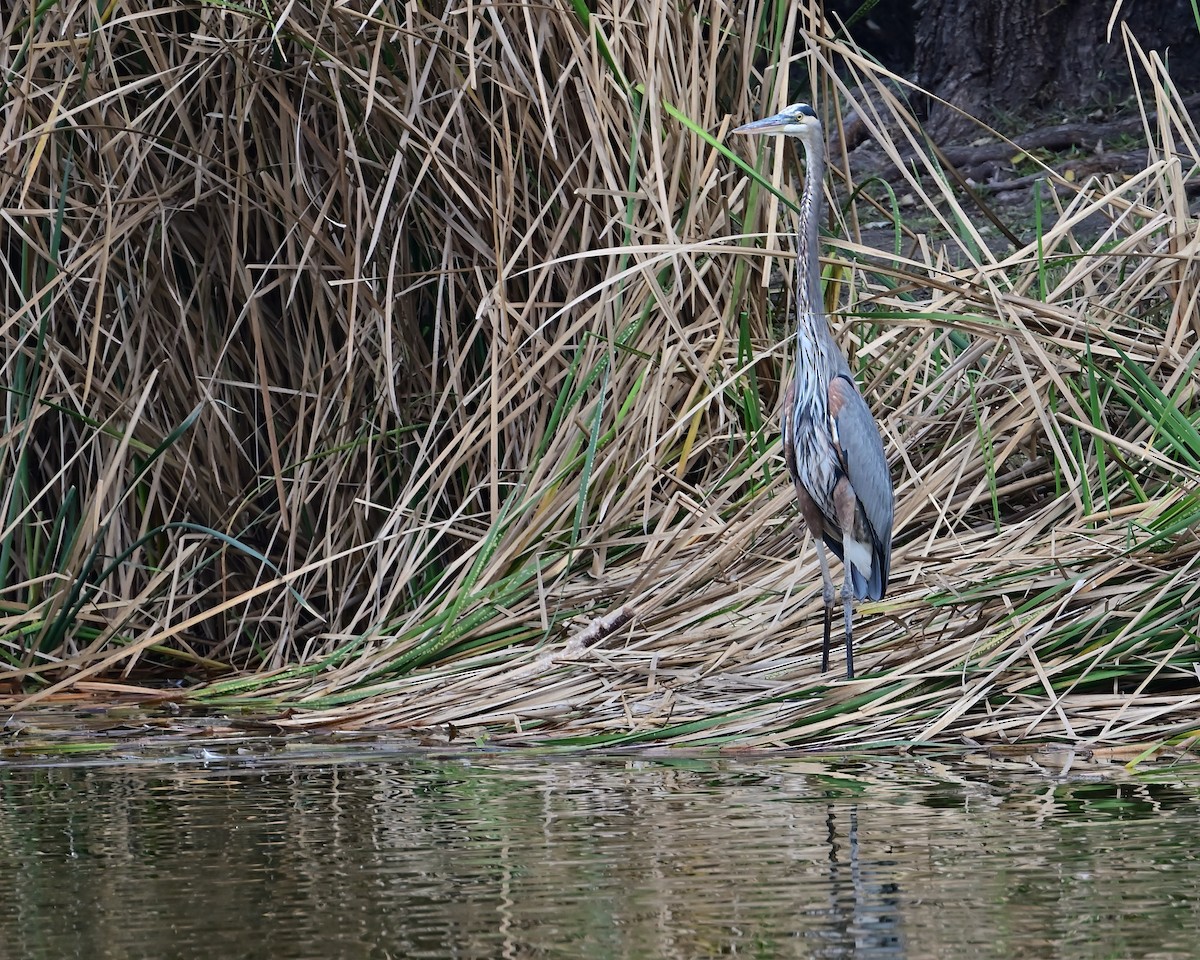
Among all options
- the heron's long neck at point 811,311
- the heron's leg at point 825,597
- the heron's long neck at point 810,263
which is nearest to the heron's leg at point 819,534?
the heron's leg at point 825,597

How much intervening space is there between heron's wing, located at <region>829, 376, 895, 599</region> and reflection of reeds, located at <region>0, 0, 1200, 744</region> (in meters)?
0.16

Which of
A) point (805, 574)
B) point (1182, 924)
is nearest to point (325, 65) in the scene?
point (805, 574)

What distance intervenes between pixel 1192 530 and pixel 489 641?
1.65m

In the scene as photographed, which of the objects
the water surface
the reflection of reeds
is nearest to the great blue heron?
the reflection of reeds

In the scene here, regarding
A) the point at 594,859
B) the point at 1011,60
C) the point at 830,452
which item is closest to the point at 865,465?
the point at 830,452

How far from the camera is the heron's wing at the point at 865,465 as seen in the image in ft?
14.0

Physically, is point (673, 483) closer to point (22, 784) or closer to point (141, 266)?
point (141, 266)

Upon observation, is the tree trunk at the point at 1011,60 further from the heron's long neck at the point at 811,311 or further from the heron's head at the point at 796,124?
the heron's long neck at the point at 811,311

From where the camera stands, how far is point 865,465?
14.1 ft

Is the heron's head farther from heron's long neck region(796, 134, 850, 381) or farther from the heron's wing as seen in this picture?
the heron's wing

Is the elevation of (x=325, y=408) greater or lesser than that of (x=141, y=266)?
lesser

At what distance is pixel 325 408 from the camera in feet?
15.6

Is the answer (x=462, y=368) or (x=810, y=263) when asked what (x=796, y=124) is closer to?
(x=810, y=263)

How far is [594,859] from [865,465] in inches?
75.3
